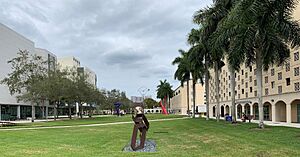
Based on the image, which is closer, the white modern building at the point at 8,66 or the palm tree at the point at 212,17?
the palm tree at the point at 212,17

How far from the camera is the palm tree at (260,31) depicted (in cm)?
2148

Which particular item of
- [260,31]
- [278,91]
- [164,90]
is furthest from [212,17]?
[164,90]

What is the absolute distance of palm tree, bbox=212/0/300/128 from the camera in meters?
21.5

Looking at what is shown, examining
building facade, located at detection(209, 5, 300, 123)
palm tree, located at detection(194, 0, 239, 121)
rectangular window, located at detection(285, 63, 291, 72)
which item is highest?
palm tree, located at detection(194, 0, 239, 121)

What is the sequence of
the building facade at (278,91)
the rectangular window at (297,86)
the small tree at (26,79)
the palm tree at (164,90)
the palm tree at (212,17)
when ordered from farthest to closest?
the palm tree at (164,90)
the small tree at (26,79)
the building facade at (278,91)
the rectangular window at (297,86)
the palm tree at (212,17)

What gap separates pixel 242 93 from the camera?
6419 centimetres

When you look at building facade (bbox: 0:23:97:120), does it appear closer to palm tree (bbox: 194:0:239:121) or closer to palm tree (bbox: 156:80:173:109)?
palm tree (bbox: 194:0:239:121)

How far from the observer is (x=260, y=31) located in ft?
78.0

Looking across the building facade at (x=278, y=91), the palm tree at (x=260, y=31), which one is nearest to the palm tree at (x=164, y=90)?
the building facade at (x=278, y=91)

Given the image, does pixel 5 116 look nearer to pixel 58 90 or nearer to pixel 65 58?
pixel 58 90

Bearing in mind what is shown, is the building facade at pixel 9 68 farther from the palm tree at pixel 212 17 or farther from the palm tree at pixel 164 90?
the palm tree at pixel 164 90

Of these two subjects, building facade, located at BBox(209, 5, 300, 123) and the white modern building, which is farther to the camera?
the white modern building

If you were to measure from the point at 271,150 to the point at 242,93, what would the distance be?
52.8 meters

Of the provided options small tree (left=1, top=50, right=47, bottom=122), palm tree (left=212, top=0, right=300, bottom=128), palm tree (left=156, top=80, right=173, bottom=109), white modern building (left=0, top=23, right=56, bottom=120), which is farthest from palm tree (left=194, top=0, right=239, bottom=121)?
palm tree (left=156, top=80, right=173, bottom=109)
